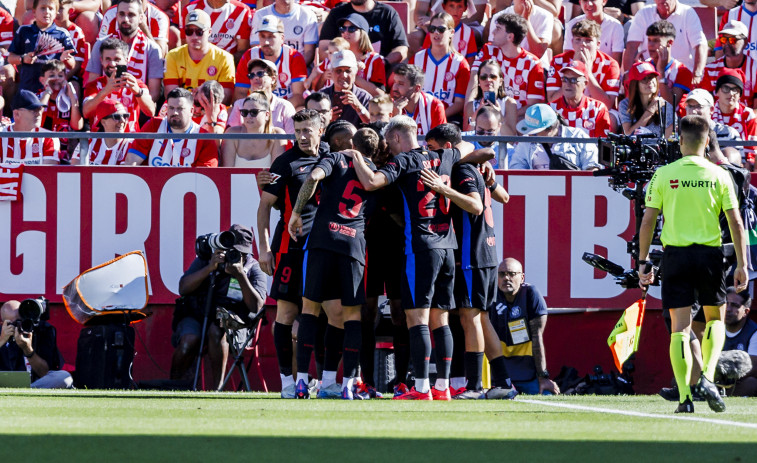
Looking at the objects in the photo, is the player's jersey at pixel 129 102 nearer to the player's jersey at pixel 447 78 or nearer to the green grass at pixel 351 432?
the player's jersey at pixel 447 78

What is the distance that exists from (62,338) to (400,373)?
12.8 ft

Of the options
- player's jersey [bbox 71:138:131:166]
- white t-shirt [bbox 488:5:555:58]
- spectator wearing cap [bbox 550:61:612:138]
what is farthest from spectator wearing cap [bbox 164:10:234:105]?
spectator wearing cap [bbox 550:61:612:138]

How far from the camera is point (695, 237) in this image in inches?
323

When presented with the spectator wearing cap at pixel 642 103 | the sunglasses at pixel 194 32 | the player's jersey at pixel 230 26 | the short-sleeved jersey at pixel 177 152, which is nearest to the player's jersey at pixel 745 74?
the spectator wearing cap at pixel 642 103

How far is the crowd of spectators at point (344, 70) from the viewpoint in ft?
42.1

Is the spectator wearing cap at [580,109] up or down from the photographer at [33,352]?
up

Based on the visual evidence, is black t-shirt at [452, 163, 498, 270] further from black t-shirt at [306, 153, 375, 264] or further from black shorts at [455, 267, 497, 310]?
black t-shirt at [306, 153, 375, 264]

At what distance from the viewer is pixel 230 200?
41.6 feet

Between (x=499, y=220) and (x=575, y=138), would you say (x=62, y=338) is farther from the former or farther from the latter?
(x=575, y=138)

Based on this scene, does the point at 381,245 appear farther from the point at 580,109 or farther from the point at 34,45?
the point at 34,45

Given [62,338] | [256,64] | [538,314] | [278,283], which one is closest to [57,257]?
[62,338]

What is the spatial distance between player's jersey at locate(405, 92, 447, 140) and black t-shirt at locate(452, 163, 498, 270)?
3429 millimetres

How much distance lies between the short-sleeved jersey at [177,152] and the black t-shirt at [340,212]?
12.1 ft

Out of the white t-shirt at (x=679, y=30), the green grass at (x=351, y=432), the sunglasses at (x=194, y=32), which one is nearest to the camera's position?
the green grass at (x=351, y=432)
